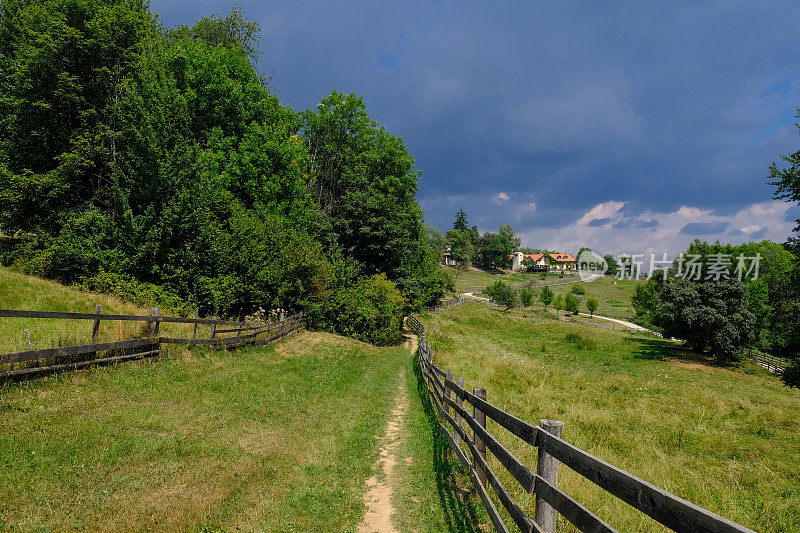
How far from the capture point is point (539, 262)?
176 m

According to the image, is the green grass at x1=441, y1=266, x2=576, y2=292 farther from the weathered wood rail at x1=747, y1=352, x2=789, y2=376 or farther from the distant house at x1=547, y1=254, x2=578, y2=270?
the weathered wood rail at x1=747, y1=352, x2=789, y2=376

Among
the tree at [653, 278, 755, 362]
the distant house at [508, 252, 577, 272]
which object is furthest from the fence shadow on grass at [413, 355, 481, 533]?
the distant house at [508, 252, 577, 272]

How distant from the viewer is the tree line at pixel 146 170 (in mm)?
19891

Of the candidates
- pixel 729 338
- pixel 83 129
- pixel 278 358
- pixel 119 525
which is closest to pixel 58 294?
pixel 278 358

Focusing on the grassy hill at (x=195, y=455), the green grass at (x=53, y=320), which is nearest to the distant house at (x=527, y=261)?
the green grass at (x=53, y=320)

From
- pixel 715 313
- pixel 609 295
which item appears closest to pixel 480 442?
pixel 715 313

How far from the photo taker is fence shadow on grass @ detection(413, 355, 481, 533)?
5156 millimetres

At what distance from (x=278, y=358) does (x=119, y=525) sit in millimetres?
12648

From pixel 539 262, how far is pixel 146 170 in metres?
176

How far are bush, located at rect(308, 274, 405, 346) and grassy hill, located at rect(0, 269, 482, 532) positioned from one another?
16.3m

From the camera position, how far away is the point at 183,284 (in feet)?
67.9

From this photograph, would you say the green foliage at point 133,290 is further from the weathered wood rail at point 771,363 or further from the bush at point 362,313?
the weathered wood rail at point 771,363

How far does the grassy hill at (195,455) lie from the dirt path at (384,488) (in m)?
0.15

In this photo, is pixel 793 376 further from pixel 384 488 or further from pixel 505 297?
pixel 505 297
